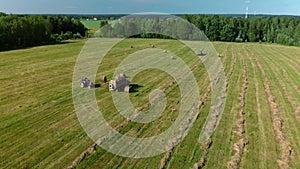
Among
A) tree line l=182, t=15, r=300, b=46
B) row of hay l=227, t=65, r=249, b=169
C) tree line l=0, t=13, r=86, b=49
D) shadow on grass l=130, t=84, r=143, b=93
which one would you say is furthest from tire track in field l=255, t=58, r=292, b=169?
tree line l=182, t=15, r=300, b=46

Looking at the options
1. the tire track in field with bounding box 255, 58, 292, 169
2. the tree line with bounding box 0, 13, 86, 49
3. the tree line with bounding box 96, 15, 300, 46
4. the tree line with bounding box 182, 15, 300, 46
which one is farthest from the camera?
the tree line with bounding box 96, 15, 300, 46

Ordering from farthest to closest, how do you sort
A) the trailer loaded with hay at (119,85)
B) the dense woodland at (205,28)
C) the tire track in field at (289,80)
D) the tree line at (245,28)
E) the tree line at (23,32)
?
the tree line at (245,28)
the dense woodland at (205,28)
the tree line at (23,32)
the tire track in field at (289,80)
the trailer loaded with hay at (119,85)

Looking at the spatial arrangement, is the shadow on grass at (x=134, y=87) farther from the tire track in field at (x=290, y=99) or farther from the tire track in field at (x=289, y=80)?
the tire track in field at (x=289, y=80)

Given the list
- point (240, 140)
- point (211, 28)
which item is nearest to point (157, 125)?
point (240, 140)

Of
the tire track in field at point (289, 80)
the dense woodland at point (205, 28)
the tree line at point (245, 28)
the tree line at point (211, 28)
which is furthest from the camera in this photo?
the tree line at point (211, 28)

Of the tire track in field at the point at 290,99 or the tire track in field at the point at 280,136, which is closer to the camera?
the tire track in field at the point at 280,136

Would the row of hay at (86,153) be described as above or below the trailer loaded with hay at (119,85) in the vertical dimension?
below

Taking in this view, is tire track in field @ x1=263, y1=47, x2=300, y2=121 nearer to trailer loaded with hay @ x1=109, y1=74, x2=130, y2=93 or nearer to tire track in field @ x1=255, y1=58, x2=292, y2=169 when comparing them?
tire track in field @ x1=255, y1=58, x2=292, y2=169

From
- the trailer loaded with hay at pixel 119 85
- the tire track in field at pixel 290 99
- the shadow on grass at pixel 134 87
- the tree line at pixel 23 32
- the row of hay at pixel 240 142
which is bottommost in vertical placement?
the row of hay at pixel 240 142

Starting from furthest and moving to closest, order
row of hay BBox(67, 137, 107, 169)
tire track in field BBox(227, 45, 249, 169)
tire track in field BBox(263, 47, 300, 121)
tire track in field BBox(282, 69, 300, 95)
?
tire track in field BBox(282, 69, 300, 95) → tire track in field BBox(263, 47, 300, 121) → tire track in field BBox(227, 45, 249, 169) → row of hay BBox(67, 137, 107, 169)

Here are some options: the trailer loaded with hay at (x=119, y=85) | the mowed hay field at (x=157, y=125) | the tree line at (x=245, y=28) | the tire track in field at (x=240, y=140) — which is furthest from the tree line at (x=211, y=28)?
the tire track in field at (x=240, y=140)
